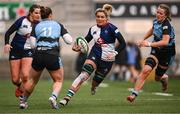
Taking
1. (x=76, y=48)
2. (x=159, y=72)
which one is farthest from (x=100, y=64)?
(x=159, y=72)

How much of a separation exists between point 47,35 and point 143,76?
2.73 metres

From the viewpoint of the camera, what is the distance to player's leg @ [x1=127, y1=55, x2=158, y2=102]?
1827 cm

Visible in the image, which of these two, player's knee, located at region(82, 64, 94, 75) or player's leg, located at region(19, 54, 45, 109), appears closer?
player's leg, located at region(19, 54, 45, 109)

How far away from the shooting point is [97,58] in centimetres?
1834

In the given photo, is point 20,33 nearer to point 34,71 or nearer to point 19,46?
point 19,46

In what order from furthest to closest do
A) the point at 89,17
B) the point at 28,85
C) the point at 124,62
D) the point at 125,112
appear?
the point at 89,17 → the point at 124,62 → the point at 28,85 → the point at 125,112

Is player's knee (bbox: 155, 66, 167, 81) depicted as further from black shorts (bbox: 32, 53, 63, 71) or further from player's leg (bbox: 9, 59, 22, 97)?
black shorts (bbox: 32, 53, 63, 71)

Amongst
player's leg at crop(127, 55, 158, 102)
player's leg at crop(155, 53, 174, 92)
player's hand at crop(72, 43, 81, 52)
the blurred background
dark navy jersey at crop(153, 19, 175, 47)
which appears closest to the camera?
player's hand at crop(72, 43, 81, 52)

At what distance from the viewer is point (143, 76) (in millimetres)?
18500

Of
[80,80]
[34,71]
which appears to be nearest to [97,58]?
[80,80]

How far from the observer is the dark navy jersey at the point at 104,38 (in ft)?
59.6

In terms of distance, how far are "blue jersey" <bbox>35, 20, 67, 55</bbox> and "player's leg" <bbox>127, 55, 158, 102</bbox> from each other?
2250 mm

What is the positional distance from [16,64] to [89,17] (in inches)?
866

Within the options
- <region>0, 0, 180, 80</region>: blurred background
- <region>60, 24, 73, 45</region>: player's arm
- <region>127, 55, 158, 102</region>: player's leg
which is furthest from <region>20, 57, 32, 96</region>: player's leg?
<region>0, 0, 180, 80</region>: blurred background
